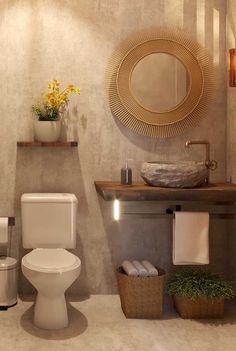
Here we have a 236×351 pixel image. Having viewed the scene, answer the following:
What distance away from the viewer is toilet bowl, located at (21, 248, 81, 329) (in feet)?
9.83

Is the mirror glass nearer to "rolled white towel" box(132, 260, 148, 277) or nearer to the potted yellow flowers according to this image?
the potted yellow flowers

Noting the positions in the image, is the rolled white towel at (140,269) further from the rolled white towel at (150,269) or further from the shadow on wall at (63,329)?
the shadow on wall at (63,329)

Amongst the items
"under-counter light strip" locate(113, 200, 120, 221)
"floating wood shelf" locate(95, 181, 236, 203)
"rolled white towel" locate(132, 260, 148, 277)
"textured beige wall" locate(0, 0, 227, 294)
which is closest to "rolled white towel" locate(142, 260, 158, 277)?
"rolled white towel" locate(132, 260, 148, 277)

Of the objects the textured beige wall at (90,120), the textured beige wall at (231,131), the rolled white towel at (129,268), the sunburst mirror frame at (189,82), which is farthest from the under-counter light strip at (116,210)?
the textured beige wall at (231,131)

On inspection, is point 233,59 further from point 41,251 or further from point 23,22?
point 41,251

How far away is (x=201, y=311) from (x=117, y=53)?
1963 millimetres

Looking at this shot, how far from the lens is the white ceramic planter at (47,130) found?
3.55 metres

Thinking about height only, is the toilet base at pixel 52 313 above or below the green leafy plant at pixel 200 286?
below

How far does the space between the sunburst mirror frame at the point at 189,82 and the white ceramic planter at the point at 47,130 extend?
1.51 ft

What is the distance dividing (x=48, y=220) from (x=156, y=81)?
4.26 feet

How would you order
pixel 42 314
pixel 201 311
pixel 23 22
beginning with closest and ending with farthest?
pixel 42 314, pixel 201 311, pixel 23 22

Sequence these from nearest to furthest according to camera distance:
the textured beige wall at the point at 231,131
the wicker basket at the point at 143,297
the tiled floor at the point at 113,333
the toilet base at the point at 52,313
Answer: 1. the tiled floor at the point at 113,333
2. the toilet base at the point at 52,313
3. the wicker basket at the point at 143,297
4. the textured beige wall at the point at 231,131

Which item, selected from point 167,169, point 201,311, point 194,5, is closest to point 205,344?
point 201,311

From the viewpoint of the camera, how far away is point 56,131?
357 centimetres
